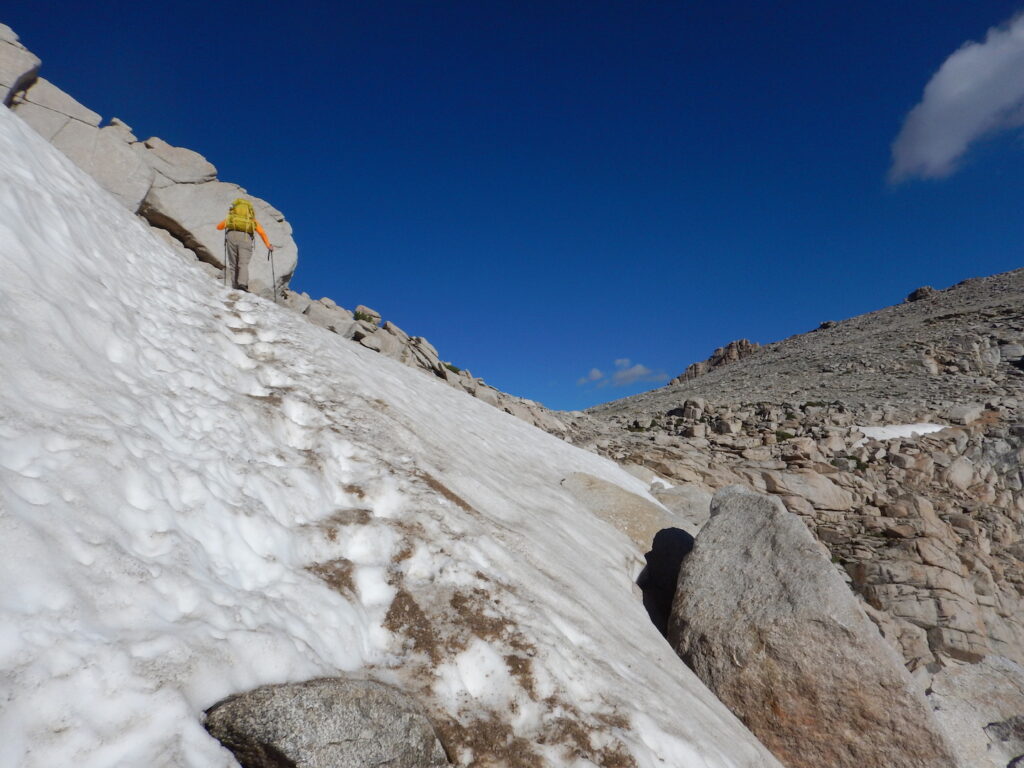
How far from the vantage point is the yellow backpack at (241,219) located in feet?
60.6

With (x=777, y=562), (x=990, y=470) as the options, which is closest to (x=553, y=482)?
(x=777, y=562)

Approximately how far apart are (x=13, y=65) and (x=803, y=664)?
89.2 feet

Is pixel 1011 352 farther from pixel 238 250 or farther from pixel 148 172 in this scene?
pixel 148 172

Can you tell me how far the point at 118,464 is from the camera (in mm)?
4328

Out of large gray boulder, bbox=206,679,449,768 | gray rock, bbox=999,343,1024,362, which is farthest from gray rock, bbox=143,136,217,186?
gray rock, bbox=999,343,1024,362

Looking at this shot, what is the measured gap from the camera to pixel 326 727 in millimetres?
3260

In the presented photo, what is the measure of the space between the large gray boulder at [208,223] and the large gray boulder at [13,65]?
4.70 meters

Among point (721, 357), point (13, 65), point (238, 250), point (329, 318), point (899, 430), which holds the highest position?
point (721, 357)

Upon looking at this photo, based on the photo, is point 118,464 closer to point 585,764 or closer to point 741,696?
point 585,764

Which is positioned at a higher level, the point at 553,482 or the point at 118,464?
the point at 553,482

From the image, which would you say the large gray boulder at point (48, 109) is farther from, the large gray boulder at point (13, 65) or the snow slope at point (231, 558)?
the snow slope at point (231, 558)

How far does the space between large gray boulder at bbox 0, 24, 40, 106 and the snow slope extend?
47.2 ft

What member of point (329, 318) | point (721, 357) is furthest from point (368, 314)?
point (721, 357)

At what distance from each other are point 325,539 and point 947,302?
86.1 meters
